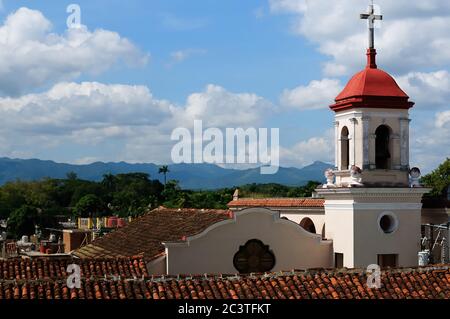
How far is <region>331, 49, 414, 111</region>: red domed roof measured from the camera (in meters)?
24.0

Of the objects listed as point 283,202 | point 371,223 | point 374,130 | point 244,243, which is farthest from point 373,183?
point 283,202

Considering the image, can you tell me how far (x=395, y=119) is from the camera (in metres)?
24.4

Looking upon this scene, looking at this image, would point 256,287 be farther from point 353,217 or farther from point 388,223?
point 388,223

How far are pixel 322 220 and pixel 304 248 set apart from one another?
2.16 meters

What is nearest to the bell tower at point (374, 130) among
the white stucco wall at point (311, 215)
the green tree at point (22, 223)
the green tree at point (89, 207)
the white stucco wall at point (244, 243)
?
the white stucco wall at point (311, 215)

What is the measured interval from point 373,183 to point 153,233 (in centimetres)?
764

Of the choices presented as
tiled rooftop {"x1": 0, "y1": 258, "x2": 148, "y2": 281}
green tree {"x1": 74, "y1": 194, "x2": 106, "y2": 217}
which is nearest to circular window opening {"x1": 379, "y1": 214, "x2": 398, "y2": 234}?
tiled rooftop {"x1": 0, "y1": 258, "x2": 148, "y2": 281}

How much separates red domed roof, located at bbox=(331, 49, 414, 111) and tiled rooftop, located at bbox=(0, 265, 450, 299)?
7745 mm

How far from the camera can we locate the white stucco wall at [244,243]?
885 inches

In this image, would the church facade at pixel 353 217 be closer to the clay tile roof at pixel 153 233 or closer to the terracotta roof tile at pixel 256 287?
the clay tile roof at pixel 153 233

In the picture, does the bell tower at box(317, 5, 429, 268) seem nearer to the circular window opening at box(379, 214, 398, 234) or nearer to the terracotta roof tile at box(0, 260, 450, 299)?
the circular window opening at box(379, 214, 398, 234)

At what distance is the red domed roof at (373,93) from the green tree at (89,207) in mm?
70282

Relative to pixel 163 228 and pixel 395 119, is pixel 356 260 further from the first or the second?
pixel 163 228

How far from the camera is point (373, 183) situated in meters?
23.9
